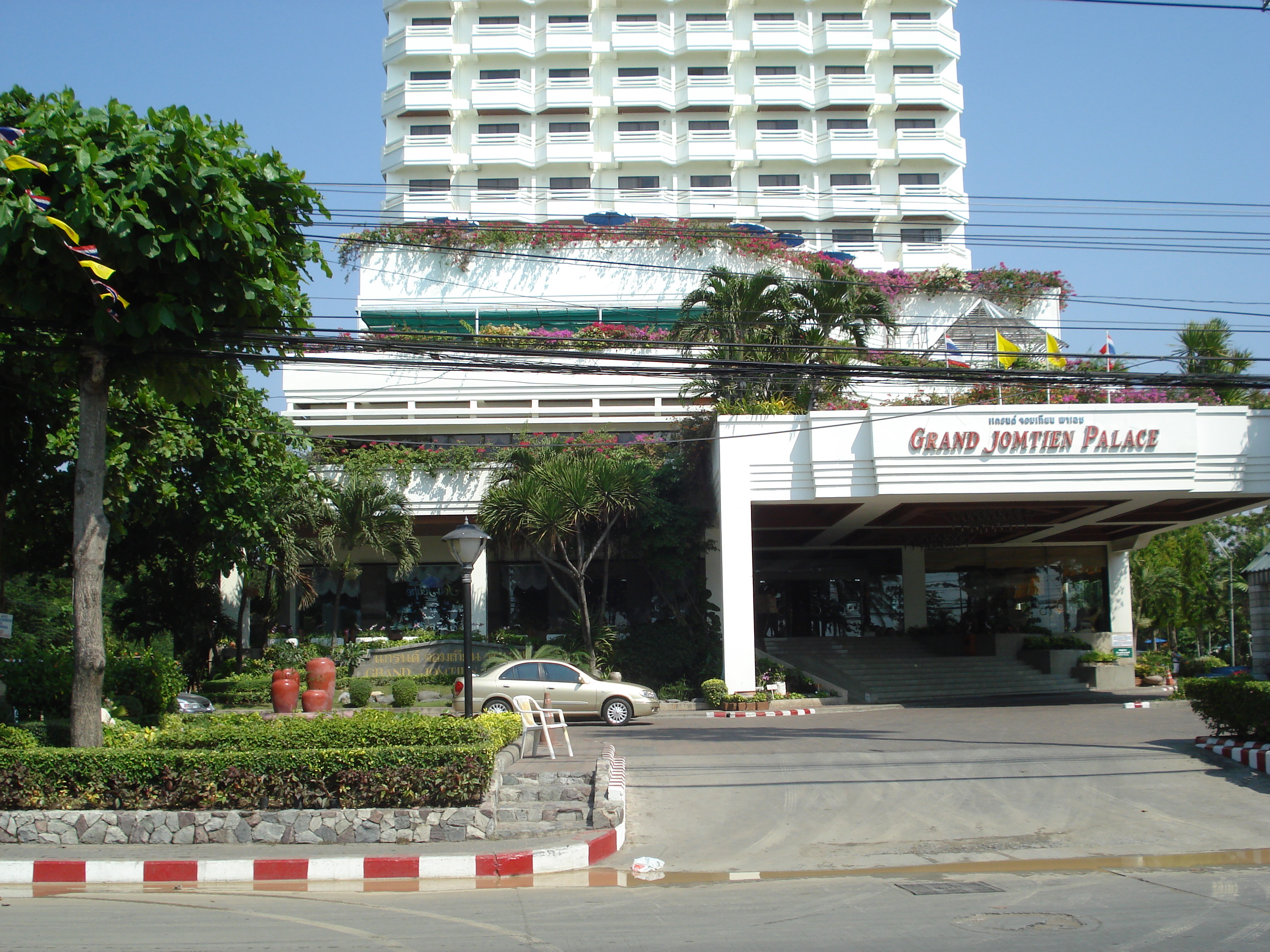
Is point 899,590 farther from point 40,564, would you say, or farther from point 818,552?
point 40,564

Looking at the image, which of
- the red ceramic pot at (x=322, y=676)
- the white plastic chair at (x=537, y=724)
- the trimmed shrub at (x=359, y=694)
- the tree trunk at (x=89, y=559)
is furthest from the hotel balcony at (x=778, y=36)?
the tree trunk at (x=89, y=559)

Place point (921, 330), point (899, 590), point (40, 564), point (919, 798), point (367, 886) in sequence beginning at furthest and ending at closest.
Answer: point (921, 330) < point (899, 590) < point (40, 564) < point (919, 798) < point (367, 886)

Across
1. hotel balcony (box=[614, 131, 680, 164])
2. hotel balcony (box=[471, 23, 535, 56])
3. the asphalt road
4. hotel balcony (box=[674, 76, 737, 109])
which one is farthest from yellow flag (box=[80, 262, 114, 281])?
hotel balcony (box=[674, 76, 737, 109])

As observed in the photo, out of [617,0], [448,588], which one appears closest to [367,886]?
→ [448,588]

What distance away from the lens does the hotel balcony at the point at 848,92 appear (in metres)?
52.5

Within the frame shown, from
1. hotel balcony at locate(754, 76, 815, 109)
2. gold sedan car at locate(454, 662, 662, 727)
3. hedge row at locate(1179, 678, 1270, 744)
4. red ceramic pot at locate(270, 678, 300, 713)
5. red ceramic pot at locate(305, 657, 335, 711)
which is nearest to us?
hedge row at locate(1179, 678, 1270, 744)

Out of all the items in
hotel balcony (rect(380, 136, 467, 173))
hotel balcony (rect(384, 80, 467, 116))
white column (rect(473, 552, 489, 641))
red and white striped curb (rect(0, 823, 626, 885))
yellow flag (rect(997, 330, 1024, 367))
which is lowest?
red and white striped curb (rect(0, 823, 626, 885))

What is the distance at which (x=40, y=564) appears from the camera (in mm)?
23719

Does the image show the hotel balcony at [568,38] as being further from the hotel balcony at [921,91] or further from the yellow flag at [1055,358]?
the yellow flag at [1055,358]

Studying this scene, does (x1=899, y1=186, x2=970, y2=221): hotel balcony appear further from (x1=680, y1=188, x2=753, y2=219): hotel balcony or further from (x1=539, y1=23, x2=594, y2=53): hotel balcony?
(x1=539, y1=23, x2=594, y2=53): hotel balcony

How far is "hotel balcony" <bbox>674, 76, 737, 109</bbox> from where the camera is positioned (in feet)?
171

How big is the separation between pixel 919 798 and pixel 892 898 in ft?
15.0

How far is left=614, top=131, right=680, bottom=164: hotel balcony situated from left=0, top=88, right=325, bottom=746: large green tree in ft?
138

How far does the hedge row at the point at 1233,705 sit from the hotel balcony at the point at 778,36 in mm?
43601
